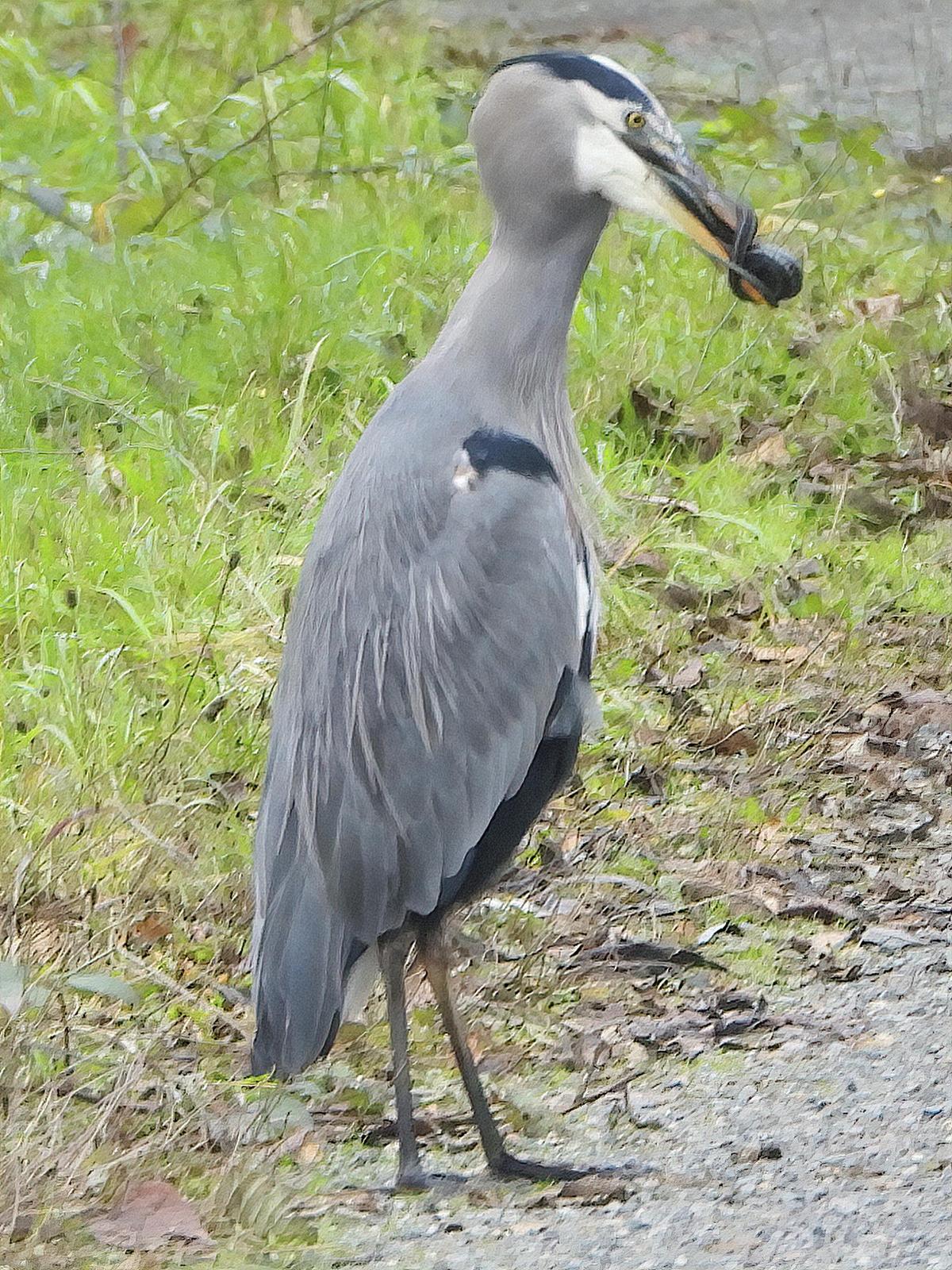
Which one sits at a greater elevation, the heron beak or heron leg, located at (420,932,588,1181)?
the heron beak

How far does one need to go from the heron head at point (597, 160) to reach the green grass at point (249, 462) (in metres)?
1.12

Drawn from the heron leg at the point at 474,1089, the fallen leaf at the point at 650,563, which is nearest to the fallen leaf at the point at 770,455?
the fallen leaf at the point at 650,563

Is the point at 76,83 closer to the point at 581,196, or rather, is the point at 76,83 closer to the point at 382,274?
the point at 382,274

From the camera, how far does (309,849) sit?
3.19 m

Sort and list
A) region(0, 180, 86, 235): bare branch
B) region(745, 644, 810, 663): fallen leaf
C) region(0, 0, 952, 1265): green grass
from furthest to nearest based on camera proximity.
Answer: region(0, 180, 86, 235): bare branch
region(745, 644, 810, 663): fallen leaf
region(0, 0, 952, 1265): green grass

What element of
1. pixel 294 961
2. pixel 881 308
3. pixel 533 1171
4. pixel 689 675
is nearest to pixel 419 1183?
pixel 533 1171

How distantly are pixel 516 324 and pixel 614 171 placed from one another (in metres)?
0.30

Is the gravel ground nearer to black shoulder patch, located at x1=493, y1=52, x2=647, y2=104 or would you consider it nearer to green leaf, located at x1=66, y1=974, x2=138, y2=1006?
green leaf, located at x1=66, y1=974, x2=138, y2=1006

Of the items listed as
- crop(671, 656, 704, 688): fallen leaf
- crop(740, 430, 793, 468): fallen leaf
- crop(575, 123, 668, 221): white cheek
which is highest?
crop(575, 123, 668, 221): white cheek

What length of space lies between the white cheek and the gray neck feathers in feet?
0.24

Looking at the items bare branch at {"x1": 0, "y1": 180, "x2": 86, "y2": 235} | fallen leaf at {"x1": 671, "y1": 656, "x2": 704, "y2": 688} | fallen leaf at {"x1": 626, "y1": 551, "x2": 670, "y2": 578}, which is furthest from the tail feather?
bare branch at {"x1": 0, "y1": 180, "x2": 86, "y2": 235}

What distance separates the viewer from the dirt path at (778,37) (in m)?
9.71

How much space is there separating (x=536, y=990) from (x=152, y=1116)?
87 centimetres

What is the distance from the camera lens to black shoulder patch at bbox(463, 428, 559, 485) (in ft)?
10.8
